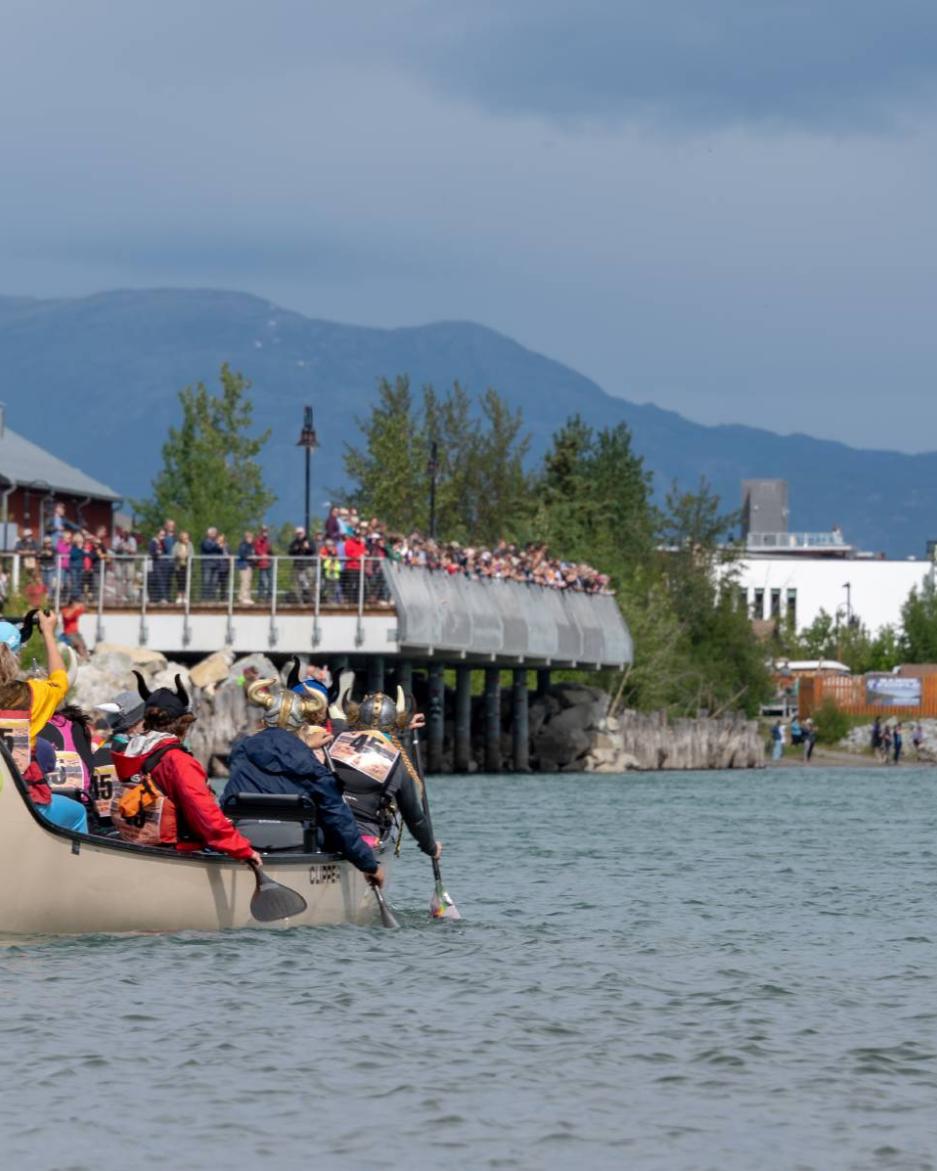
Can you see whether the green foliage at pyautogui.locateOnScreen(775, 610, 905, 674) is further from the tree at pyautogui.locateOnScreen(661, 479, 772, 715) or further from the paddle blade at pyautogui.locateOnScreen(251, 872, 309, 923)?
the paddle blade at pyautogui.locateOnScreen(251, 872, 309, 923)

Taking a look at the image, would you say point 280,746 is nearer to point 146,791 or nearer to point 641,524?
point 146,791

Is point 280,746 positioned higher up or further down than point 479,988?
higher up

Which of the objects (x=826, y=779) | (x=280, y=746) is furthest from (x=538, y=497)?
(x=280, y=746)

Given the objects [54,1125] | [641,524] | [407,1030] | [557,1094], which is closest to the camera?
[54,1125]

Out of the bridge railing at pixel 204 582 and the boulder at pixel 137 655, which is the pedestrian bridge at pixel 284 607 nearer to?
the bridge railing at pixel 204 582

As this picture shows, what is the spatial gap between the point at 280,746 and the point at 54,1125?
282 inches

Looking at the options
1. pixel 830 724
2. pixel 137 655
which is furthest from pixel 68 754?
pixel 830 724

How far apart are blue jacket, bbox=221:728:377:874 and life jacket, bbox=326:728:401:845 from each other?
52cm

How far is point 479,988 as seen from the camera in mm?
18391

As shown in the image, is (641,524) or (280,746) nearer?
(280,746)

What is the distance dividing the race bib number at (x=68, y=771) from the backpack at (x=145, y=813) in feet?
2.63

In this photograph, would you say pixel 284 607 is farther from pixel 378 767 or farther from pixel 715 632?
pixel 715 632

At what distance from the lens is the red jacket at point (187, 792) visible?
19.2 meters

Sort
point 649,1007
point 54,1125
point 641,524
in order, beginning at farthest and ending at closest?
point 641,524
point 649,1007
point 54,1125
